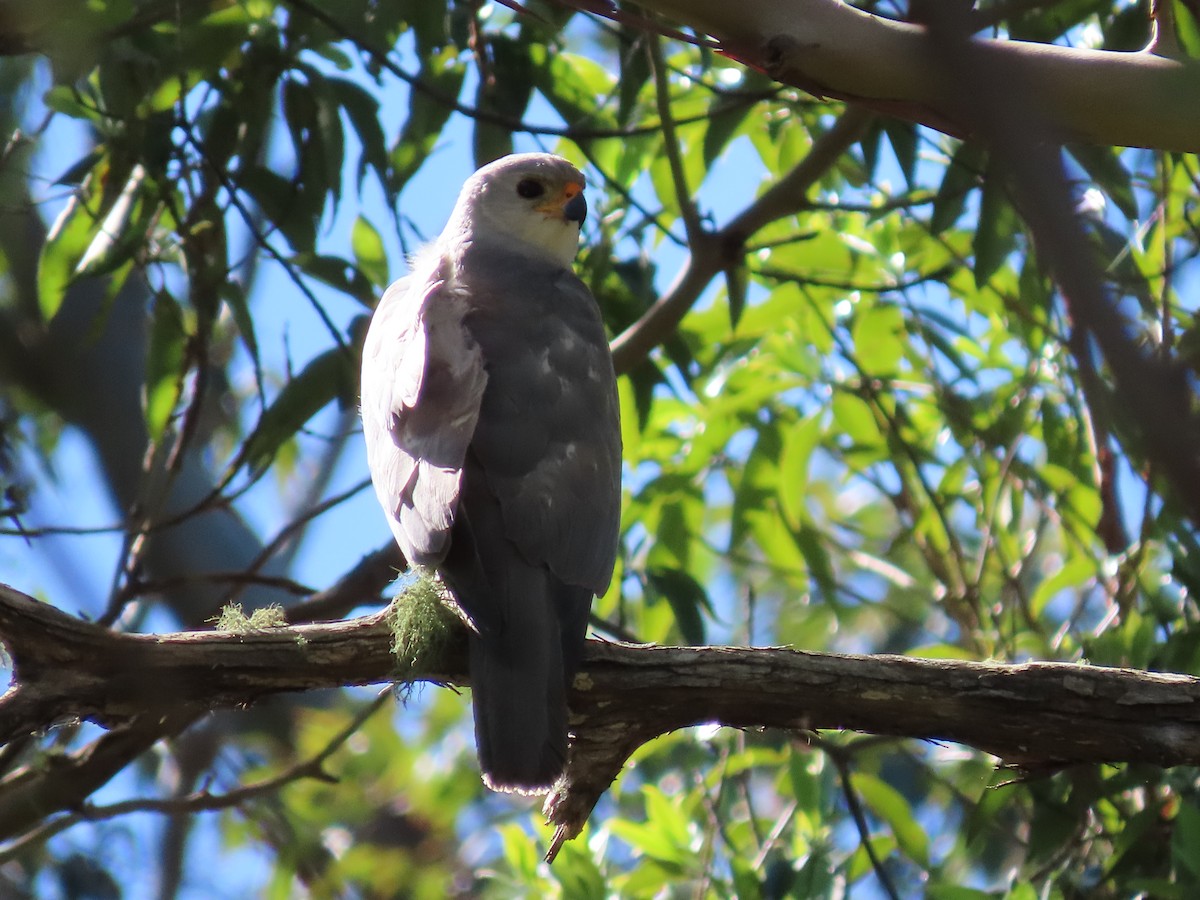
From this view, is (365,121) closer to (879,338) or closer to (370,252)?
(370,252)

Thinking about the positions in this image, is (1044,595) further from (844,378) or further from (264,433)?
(264,433)

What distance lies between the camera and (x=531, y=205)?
168 inches

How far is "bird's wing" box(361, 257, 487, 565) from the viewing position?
279 cm

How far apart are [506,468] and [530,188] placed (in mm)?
1641

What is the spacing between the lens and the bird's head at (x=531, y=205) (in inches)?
167

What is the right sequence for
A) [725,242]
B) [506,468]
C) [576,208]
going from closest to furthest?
[506,468]
[725,242]
[576,208]

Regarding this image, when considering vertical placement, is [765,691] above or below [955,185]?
below

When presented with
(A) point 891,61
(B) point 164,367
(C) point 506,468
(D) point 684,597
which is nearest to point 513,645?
(C) point 506,468

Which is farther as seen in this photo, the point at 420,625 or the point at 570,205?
the point at 570,205

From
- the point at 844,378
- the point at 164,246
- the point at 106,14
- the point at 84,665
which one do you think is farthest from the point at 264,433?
the point at 844,378

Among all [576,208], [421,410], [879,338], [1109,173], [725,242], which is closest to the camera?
[421,410]

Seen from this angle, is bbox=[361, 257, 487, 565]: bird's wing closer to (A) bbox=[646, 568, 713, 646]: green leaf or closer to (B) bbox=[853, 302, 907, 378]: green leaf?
(A) bbox=[646, 568, 713, 646]: green leaf

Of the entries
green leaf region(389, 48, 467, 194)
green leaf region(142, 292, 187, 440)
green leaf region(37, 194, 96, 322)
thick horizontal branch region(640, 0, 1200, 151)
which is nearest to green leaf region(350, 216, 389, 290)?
green leaf region(389, 48, 467, 194)

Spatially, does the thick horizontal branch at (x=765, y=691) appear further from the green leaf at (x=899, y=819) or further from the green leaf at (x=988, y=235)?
the green leaf at (x=988, y=235)
